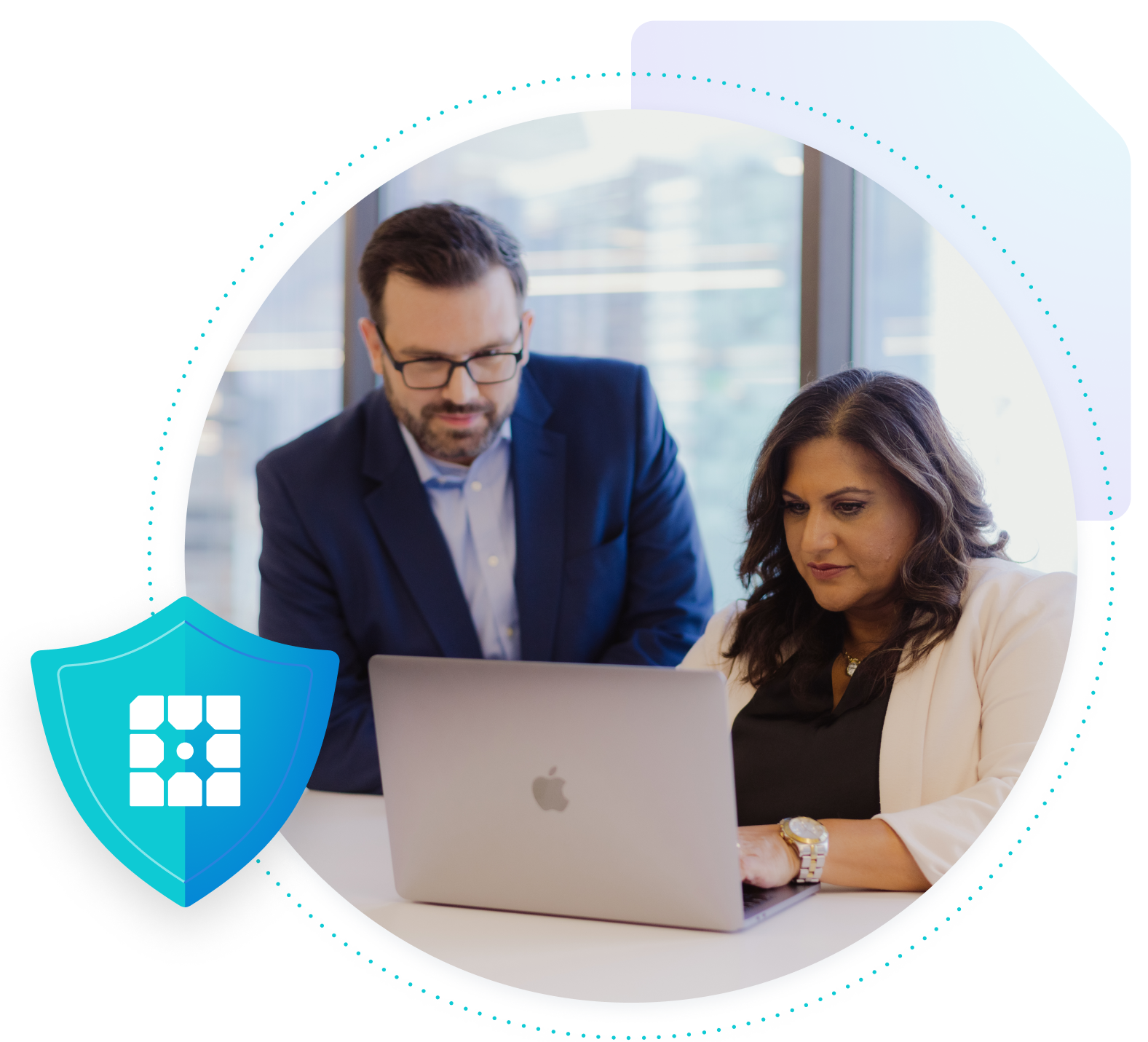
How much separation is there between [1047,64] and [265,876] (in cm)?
142

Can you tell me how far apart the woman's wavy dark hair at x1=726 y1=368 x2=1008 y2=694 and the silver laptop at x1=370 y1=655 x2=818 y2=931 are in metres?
0.56

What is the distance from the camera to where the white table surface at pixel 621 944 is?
1.15 metres

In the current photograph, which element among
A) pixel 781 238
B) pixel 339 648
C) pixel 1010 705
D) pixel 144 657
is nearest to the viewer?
pixel 144 657

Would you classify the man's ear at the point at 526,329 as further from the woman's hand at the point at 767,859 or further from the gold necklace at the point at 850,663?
the woman's hand at the point at 767,859

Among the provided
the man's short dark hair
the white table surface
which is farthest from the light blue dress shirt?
the white table surface

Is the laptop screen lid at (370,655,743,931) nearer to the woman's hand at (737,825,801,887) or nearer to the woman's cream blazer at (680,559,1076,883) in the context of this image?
the woman's hand at (737,825,801,887)

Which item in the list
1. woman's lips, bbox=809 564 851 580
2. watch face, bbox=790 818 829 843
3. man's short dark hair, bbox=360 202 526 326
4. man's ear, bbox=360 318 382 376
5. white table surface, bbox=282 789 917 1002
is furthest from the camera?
man's ear, bbox=360 318 382 376

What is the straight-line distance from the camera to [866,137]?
1386 millimetres

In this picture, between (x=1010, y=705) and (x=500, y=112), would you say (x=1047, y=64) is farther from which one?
(x=1010, y=705)

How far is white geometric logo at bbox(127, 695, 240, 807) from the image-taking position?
1.16 m

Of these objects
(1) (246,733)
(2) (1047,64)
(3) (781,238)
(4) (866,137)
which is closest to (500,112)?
(4) (866,137)

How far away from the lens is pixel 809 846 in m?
1.36

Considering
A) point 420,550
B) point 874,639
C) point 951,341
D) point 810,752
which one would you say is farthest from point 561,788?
point 951,341

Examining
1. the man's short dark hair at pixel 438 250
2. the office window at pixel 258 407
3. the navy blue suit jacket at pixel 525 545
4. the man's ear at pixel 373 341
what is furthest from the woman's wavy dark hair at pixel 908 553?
the office window at pixel 258 407
